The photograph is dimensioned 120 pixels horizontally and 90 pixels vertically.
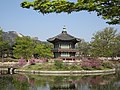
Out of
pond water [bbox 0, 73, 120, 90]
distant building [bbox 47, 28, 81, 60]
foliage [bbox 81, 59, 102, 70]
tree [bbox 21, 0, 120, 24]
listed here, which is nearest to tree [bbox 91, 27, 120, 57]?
distant building [bbox 47, 28, 81, 60]

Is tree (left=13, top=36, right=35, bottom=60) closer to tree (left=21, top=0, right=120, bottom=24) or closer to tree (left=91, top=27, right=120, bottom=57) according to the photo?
tree (left=91, top=27, right=120, bottom=57)

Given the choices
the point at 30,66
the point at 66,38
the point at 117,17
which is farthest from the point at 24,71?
the point at 117,17

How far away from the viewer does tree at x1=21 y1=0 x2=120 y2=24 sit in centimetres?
665

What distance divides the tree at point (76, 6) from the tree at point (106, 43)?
57.3 metres

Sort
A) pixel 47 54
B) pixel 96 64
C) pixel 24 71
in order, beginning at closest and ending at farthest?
pixel 24 71
pixel 96 64
pixel 47 54

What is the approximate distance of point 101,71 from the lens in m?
39.9

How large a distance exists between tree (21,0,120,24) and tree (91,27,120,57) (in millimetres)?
57258

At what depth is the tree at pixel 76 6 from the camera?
6.65 meters

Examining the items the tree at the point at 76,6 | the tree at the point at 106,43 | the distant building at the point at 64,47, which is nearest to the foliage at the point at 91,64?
the distant building at the point at 64,47

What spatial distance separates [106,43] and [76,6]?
197ft

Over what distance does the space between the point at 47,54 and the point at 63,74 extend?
20.7 meters

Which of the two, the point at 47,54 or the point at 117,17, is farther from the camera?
the point at 47,54

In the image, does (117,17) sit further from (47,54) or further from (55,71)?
(47,54)

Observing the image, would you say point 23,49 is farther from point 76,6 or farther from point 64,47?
point 76,6
